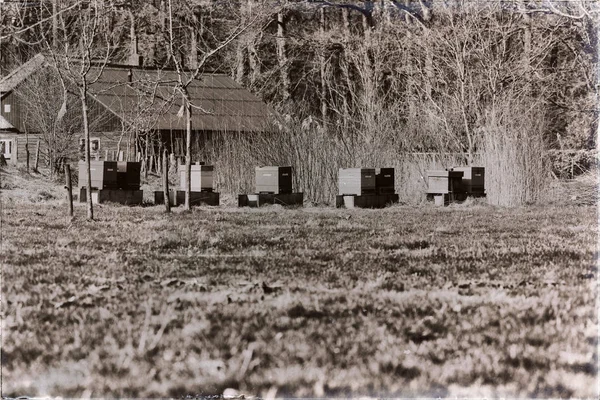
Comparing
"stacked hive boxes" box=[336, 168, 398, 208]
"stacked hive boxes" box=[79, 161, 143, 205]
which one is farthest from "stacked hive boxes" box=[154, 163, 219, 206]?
"stacked hive boxes" box=[336, 168, 398, 208]

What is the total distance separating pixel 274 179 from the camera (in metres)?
17.2

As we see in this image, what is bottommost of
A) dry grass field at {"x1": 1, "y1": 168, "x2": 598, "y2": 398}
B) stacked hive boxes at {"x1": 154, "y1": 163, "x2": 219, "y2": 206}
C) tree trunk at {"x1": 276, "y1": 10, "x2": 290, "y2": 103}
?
dry grass field at {"x1": 1, "y1": 168, "x2": 598, "y2": 398}

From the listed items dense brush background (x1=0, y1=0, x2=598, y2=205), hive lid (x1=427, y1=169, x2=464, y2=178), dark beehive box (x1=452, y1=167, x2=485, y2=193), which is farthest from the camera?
dense brush background (x1=0, y1=0, x2=598, y2=205)

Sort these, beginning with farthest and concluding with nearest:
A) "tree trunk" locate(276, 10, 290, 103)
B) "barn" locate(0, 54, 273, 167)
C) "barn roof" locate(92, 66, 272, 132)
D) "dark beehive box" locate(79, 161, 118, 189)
→ "tree trunk" locate(276, 10, 290, 103)
"barn roof" locate(92, 66, 272, 132)
"barn" locate(0, 54, 273, 167)
"dark beehive box" locate(79, 161, 118, 189)

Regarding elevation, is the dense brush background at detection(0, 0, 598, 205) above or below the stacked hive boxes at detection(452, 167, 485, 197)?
above

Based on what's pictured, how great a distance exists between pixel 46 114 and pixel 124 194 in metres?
14.0

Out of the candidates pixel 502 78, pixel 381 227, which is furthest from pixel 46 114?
pixel 381 227

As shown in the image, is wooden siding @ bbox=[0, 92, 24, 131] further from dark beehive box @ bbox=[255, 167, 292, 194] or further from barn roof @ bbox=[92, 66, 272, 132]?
dark beehive box @ bbox=[255, 167, 292, 194]

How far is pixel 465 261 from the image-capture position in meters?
8.38

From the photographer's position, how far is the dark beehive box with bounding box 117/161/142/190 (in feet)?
57.0

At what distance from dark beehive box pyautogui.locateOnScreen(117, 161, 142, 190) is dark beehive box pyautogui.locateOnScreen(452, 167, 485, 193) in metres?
7.73

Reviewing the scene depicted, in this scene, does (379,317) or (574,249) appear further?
(574,249)

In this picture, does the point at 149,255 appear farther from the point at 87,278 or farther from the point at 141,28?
the point at 141,28

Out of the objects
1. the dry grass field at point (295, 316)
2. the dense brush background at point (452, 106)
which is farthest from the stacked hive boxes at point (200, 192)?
the dry grass field at point (295, 316)
